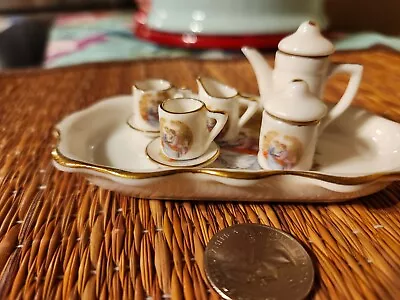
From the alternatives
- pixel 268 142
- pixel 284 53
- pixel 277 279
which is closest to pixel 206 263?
pixel 277 279

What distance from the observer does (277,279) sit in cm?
38

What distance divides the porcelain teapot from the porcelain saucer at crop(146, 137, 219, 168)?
9 cm

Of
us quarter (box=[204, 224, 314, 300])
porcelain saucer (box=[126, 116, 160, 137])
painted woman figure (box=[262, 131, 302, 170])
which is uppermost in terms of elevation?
painted woman figure (box=[262, 131, 302, 170])

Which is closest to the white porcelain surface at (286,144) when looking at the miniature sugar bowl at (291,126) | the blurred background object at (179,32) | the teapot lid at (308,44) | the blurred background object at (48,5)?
the miniature sugar bowl at (291,126)

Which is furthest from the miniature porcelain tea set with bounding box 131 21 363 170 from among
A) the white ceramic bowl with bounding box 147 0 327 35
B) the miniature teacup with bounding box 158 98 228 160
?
the white ceramic bowl with bounding box 147 0 327 35

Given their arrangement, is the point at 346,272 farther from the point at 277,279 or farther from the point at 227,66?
the point at 227,66

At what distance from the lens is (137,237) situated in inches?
17.9

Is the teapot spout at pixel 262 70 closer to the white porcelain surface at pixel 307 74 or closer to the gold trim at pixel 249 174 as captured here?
the white porcelain surface at pixel 307 74

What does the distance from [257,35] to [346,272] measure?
86 cm

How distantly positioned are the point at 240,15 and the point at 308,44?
64cm

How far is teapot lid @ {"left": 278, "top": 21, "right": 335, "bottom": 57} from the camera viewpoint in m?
0.55

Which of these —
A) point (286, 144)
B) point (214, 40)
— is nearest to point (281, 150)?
point (286, 144)

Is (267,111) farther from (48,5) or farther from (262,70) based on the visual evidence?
(48,5)

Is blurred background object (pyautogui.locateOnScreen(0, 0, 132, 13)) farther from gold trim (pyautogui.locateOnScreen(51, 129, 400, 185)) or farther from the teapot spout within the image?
gold trim (pyautogui.locateOnScreen(51, 129, 400, 185))
